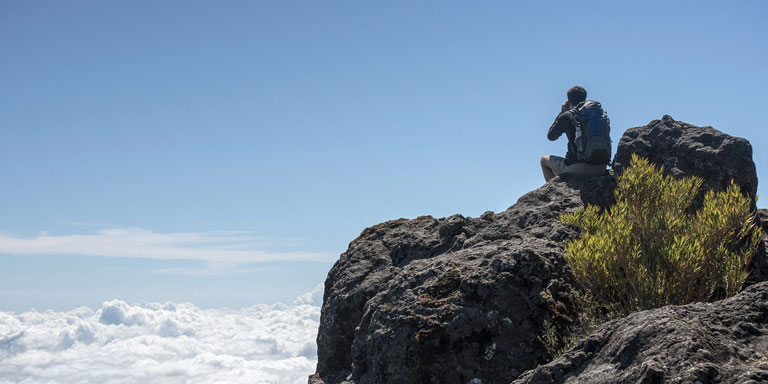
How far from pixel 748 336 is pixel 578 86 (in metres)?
9.21

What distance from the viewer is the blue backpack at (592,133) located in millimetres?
11875

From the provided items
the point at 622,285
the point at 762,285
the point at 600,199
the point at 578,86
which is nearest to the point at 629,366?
the point at 762,285

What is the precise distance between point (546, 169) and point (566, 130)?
148cm

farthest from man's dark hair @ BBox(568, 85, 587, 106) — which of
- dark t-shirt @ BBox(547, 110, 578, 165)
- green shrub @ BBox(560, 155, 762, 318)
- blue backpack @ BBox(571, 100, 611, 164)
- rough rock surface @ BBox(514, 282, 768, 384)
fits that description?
rough rock surface @ BBox(514, 282, 768, 384)

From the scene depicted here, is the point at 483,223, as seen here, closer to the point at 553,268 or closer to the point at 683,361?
the point at 553,268

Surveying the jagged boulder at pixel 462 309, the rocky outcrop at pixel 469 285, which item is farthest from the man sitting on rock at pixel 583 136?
the jagged boulder at pixel 462 309

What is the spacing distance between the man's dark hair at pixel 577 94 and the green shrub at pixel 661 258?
17.3 ft

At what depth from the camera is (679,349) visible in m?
4.47

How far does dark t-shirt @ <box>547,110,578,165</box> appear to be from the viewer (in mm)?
12383

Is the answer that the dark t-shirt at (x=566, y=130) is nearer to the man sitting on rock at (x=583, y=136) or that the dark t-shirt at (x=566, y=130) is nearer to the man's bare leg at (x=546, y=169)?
the man sitting on rock at (x=583, y=136)

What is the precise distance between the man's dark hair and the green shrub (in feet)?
17.3

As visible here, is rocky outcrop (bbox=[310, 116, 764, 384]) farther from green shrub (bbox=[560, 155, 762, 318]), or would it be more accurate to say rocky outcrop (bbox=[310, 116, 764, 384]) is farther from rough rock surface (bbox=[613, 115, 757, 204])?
green shrub (bbox=[560, 155, 762, 318])

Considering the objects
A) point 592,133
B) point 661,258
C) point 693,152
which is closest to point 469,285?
point 661,258

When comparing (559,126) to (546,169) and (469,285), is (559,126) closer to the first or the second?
(546,169)
